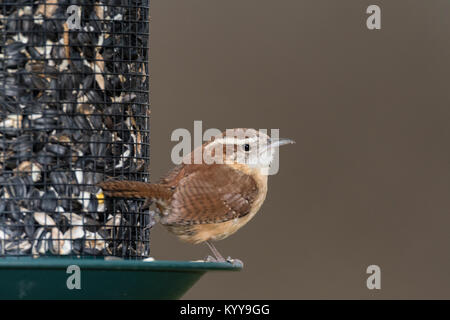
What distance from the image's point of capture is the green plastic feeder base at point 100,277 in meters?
5.26

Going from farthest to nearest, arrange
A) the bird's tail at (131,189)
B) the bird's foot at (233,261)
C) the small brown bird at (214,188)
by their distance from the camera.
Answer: the small brown bird at (214,188) < the bird's foot at (233,261) < the bird's tail at (131,189)

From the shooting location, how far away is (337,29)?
11.0 meters

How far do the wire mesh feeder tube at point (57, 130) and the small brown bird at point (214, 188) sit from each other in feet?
0.68

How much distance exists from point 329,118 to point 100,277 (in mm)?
5501

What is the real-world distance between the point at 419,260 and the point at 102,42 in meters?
5.58

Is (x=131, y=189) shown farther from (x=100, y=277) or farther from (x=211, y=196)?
(x=211, y=196)

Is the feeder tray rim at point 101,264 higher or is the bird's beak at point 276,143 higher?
the bird's beak at point 276,143

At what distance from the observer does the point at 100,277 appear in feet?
18.0

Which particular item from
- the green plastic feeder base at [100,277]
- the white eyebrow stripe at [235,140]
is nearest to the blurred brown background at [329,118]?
the white eyebrow stripe at [235,140]

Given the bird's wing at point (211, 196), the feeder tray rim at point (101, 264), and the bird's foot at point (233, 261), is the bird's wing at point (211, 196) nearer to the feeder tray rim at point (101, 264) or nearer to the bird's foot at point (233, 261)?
the bird's foot at point (233, 261)

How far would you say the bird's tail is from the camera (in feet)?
18.8

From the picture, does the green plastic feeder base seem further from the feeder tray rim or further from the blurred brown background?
the blurred brown background

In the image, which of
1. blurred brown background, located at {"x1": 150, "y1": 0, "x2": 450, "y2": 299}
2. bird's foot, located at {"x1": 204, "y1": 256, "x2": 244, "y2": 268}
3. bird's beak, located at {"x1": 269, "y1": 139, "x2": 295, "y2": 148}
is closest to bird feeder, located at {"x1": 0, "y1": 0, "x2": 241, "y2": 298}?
bird's foot, located at {"x1": 204, "y1": 256, "x2": 244, "y2": 268}

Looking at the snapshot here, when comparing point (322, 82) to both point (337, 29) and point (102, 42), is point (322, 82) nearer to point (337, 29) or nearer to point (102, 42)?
point (337, 29)
